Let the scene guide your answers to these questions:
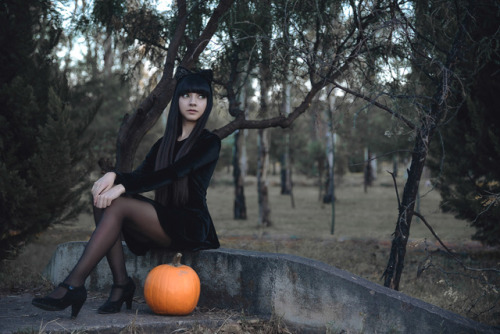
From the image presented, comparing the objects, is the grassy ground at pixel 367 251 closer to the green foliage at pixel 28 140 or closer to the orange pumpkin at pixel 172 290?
the green foliage at pixel 28 140

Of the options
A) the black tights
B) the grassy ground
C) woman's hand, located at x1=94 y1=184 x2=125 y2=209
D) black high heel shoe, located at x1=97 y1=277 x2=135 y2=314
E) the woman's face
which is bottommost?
the grassy ground

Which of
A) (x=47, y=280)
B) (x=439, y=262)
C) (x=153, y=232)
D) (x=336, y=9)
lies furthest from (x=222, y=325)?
(x=439, y=262)

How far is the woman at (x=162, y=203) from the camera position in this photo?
10.9 ft

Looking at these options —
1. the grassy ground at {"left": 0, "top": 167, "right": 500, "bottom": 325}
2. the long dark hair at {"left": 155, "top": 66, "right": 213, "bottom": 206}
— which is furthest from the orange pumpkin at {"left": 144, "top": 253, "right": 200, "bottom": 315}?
the grassy ground at {"left": 0, "top": 167, "right": 500, "bottom": 325}

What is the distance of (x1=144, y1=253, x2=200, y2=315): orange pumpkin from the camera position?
3443 millimetres

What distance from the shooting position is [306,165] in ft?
89.4

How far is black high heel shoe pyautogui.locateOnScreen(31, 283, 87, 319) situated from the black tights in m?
0.03

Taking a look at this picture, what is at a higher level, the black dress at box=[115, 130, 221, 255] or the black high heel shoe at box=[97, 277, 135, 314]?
the black dress at box=[115, 130, 221, 255]

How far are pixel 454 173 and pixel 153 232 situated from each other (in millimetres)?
5851

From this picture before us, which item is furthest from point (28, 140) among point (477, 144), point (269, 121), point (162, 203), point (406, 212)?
point (477, 144)

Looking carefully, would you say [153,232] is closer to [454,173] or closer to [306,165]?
[454,173]

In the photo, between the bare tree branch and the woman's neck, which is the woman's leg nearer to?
the woman's neck

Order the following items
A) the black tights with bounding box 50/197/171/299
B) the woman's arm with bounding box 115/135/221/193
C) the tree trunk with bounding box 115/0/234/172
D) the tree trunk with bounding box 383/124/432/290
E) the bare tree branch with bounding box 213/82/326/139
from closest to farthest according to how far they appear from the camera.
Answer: the black tights with bounding box 50/197/171/299, the woman's arm with bounding box 115/135/221/193, the tree trunk with bounding box 383/124/432/290, the tree trunk with bounding box 115/0/234/172, the bare tree branch with bounding box 213/82/326/139

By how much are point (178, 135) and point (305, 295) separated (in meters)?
1.53
